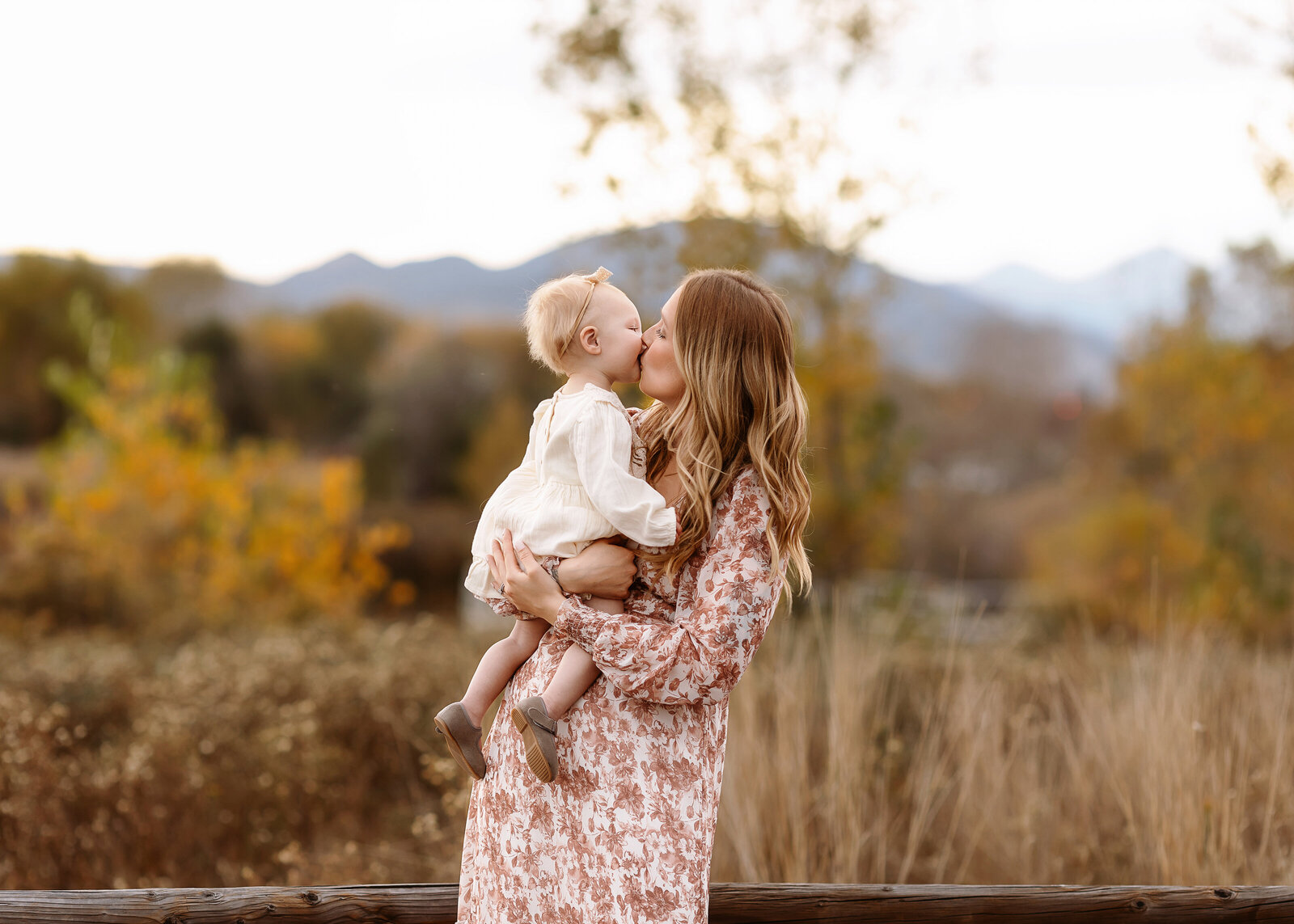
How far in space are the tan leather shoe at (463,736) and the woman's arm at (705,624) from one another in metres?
0.27

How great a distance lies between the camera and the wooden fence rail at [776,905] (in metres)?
2.33

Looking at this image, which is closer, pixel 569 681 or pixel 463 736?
pixel 569 681

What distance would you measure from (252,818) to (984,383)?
77.5 feet

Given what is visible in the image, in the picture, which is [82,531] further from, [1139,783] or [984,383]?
[984,383]

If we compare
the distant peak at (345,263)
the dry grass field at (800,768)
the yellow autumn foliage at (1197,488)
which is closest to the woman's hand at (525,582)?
the dry grass field at (800,768)

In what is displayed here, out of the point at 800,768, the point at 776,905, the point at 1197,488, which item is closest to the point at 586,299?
→ the point at 776,905

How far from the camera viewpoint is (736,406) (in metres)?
1.84

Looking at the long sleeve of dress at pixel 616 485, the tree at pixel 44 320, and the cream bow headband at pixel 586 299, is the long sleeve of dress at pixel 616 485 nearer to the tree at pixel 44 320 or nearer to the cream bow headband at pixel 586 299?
the cream bow headband at pixel 586 299

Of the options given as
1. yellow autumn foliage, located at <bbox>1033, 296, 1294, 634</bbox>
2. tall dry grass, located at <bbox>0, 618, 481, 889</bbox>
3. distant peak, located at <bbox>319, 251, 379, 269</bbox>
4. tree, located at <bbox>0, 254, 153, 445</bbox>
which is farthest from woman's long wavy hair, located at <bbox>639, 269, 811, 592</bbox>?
tree, located at <bbox>0, 254, 153, 445</bbox>

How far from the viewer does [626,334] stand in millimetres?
1976

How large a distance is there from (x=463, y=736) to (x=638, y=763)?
0.35 metres

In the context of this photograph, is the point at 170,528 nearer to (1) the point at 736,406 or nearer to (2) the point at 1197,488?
(1) the point at 736,406

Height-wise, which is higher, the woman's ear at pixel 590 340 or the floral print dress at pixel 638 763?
the woman's ear at pixel 590 340

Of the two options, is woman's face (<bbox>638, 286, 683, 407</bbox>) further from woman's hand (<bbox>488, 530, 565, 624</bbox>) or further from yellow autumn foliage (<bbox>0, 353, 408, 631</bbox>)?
yellow autumn foliage (<bbox>0, 353, 408, 631</bbox>)
